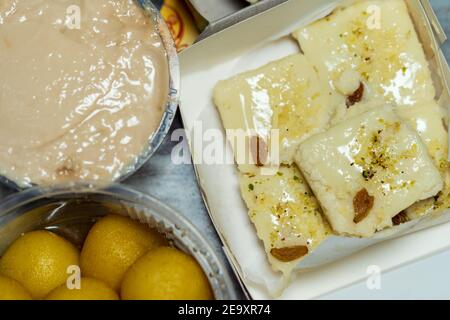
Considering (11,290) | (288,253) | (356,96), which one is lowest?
(288,253)

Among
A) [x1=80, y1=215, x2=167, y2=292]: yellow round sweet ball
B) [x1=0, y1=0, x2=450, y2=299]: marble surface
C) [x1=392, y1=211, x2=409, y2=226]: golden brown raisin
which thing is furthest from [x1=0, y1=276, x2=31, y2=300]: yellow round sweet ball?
[x1=392, y1=211, x2=409, y2=226]: golden brown raisin

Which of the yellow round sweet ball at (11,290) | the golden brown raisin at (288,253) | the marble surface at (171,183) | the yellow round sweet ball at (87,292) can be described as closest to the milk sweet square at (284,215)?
the golden brown raisin at (288,253)

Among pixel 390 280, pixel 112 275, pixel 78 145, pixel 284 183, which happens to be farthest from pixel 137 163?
pixel 390 280

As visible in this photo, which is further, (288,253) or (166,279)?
(288,253)

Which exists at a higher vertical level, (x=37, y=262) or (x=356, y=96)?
(x=356, y=96)

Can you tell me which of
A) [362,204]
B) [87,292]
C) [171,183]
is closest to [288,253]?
[362,204]

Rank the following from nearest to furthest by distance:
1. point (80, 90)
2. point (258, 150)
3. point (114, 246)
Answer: point (114, 246)
point (80, 90)
point (258, 150)

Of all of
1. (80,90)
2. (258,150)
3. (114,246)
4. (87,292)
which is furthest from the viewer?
(258,150)

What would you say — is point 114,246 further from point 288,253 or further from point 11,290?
point 288,253
